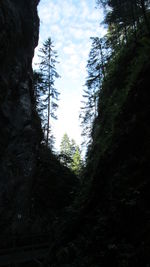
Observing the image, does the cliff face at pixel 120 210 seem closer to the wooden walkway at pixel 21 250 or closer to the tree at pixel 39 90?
the wooden walkway at pixel 21 250

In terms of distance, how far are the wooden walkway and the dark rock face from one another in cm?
539

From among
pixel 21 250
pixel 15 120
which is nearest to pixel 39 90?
pixel 15 120

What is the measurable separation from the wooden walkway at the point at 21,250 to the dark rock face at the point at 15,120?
5.39 m

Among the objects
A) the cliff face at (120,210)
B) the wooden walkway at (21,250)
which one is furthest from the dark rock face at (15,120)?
the cliff face at (120,210)

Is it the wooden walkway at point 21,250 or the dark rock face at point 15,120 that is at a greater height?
the dark rock face at point 15,120

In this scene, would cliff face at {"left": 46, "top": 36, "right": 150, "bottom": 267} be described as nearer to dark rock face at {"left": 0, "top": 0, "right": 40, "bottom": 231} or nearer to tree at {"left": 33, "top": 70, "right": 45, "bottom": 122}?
dark rock face at {"left": 0, "top": 0, "right": 40, "bottom": 231}

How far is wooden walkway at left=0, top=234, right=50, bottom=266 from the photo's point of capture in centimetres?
977

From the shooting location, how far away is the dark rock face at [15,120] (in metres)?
17.8

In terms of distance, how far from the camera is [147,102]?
328 inches

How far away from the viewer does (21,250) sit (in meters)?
10.5

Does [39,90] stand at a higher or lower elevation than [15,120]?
higher

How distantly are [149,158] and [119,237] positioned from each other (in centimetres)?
221

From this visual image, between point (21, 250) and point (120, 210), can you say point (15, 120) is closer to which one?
point (21, 250)

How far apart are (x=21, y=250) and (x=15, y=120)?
38.9 ft
